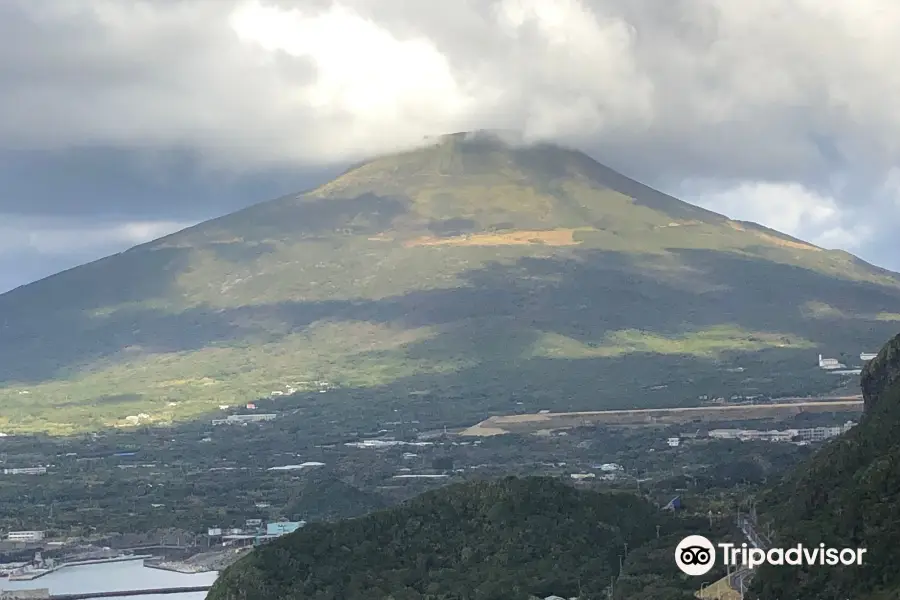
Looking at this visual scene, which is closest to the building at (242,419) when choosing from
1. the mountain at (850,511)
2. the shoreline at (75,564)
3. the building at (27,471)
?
the building at (27,471)

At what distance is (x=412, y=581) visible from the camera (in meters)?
60.7

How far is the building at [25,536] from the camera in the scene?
363ft

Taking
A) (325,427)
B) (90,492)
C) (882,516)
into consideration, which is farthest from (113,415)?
(882,516)

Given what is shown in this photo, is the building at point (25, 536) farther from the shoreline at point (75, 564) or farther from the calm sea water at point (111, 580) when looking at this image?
the calm sea water at point (111, 580)

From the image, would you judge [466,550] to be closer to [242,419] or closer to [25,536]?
[25,536]

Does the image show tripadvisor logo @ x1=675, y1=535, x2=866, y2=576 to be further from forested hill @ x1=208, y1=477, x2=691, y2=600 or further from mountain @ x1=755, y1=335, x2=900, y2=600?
forested hill @ x1=208, y1=477, x2=691, y2=600

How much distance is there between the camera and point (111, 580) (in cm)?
9638

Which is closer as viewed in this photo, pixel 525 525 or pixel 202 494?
pixel 525 525

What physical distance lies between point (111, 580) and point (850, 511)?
5854 cm

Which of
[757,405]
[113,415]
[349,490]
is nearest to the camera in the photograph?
[349,490]

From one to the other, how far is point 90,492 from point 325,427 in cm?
3739

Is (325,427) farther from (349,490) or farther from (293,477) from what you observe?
(349,490)

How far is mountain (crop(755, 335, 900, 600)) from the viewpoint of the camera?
43.9m

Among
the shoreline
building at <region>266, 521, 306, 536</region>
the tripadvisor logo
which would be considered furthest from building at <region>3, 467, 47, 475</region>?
the tripadvisor logo
